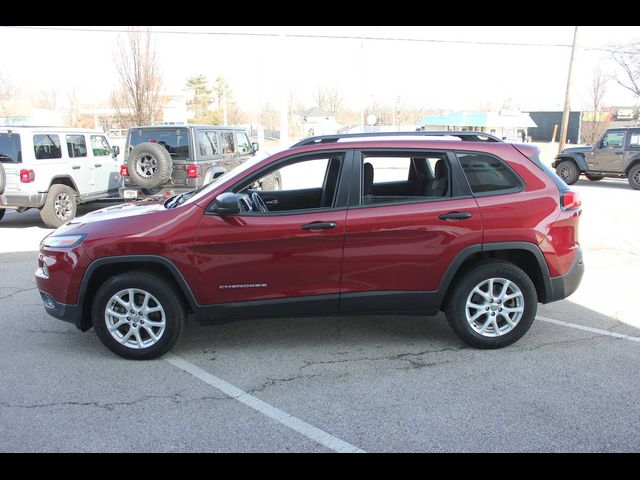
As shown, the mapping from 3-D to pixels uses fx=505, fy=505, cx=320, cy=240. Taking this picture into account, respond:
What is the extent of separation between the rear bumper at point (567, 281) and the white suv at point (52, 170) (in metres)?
9.10

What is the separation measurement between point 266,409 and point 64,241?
2124 millimetres

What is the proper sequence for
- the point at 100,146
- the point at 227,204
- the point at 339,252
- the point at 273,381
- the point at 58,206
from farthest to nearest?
the point at 100,146 < the point at 58,206 < the point at 339,252 < the point at 227,204 < the point at 273,381

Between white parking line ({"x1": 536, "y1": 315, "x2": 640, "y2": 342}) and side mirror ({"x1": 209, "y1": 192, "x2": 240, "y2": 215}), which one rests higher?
side mirror ({"x1": 209, "y1": 192, "x2": 240, "y2": 215})

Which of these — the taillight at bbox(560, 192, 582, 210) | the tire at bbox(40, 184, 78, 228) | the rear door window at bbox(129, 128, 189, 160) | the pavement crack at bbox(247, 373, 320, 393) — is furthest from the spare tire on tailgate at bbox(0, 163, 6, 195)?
the taillight at bbox(560, 192, 582, 210)

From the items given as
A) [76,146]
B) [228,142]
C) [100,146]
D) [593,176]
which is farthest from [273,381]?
[593,176]

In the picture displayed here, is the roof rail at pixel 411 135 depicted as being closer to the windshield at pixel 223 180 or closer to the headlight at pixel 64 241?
the windshield at pixel 223 180

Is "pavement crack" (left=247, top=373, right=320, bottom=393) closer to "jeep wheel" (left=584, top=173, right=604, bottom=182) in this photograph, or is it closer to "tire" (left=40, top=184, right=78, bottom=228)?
"tire" (left=40, top=184, right=78, bottom=228)

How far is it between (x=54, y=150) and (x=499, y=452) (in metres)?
9.95

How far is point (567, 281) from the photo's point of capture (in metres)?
4.20

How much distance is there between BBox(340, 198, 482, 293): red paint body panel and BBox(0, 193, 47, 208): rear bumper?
7869 millimetres

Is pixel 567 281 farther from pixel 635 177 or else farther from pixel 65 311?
pixel 635 177

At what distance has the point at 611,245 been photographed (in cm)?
814

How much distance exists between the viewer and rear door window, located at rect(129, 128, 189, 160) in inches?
390
